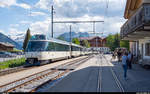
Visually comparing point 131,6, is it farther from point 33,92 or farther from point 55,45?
point 33,92

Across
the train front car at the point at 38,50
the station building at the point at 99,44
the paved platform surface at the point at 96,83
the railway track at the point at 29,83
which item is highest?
the station building at the point at 99,44

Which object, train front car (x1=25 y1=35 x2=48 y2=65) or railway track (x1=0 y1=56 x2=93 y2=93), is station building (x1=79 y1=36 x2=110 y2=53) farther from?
railway track (x1=0 y1=56 x2=93 y2=93)

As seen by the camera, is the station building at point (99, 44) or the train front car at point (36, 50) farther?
the station building at point (99, 44)

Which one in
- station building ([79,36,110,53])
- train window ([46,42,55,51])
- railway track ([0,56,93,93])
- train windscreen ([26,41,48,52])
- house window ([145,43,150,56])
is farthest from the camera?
station building ([79,36,110,53])

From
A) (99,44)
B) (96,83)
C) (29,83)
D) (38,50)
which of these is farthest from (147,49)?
(99,44)

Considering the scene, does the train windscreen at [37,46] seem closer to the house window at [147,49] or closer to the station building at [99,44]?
the house window at [147,49]

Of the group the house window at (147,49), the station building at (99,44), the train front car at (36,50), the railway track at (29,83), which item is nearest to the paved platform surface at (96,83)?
the railway track at (29,83)

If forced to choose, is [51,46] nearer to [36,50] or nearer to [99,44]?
[36,50]

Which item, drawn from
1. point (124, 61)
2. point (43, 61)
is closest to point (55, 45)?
point (43, 61)

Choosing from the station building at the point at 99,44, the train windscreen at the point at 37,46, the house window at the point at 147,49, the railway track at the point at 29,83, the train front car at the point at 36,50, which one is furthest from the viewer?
the station building at the point at 99,44

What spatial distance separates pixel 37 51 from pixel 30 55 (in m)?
0.83

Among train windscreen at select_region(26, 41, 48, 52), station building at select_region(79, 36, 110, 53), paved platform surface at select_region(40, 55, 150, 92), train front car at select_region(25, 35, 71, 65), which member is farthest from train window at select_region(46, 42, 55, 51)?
station building at select_region(79, 36, 110, 53)

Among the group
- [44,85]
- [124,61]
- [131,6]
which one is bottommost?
[44,85]

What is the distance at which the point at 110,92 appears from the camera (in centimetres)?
876
